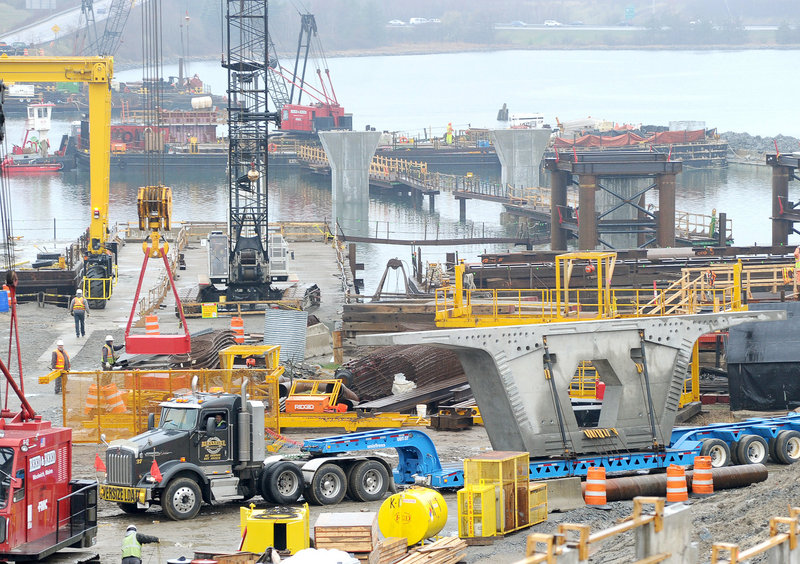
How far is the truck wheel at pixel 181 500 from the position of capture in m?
20.2

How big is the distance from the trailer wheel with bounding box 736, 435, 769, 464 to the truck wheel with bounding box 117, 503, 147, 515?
1019 centimetres

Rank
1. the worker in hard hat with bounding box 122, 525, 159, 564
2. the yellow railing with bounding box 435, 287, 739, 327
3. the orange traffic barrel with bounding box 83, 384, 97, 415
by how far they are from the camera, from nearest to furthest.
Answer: the worker in hard hat with bounding box 122, 525, 159, 564 → the orange traffic barrel with bounding box 83, 384, 97, 415 → the yellow railing with bounding box 435, 287, 739, 327

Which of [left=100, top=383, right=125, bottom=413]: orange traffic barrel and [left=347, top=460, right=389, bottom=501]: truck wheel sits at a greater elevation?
[left=100, top=383, right=125, bottom=413]: orange traffic barrel

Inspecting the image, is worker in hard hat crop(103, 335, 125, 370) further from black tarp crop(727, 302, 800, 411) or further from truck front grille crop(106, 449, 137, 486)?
Answer: black tarp crop(727, 302, 800, 411)

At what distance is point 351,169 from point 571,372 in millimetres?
60267

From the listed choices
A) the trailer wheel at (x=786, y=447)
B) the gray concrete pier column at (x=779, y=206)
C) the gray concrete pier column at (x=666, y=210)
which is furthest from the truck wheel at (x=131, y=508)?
the gray concrete pier column at (x=779, y=206)

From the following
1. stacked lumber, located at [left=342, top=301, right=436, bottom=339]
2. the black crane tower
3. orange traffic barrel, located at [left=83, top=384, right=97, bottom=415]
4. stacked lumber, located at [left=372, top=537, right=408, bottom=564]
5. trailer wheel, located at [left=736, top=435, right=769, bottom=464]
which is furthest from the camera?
the black crane tower

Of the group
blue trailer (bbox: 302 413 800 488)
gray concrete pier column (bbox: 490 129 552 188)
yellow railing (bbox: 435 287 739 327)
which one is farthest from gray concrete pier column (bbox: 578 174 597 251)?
gray concrete pier column (bbox: 490 129 552 188)

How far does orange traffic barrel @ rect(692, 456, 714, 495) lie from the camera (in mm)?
21109

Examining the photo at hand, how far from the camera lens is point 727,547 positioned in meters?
10.8

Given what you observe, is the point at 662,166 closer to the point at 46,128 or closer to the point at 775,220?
the point at 775,220

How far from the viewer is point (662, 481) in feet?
70.1

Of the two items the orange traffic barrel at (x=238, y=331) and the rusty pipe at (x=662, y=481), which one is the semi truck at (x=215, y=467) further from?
the orange traffic barrel at (x=238, y=331)

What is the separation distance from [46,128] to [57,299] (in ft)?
316
